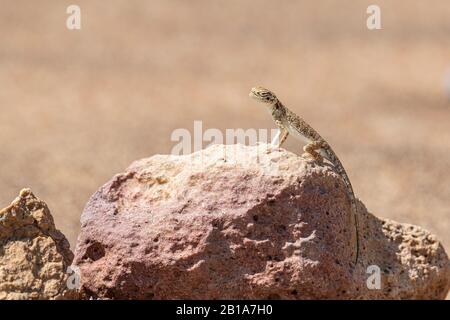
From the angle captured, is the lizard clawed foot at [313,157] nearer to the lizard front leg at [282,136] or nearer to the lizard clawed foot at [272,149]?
the lizard clawed foot at [272,149]

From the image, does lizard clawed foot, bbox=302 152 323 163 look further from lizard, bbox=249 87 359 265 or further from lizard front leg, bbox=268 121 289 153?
lizard front leg, bbox=268 121 289 153

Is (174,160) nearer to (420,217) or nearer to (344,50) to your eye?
(420,217)

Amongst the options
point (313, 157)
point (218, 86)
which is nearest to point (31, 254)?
point (313, 157)

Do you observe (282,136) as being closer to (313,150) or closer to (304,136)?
(304,136)

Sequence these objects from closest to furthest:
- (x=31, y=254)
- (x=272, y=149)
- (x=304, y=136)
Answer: (x=31, y=254) → (x=272, y=149) → (x=304, y=136)

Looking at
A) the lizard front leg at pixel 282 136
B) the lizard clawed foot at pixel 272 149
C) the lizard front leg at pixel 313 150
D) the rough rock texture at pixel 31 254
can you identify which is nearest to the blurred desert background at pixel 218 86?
the lizard front leg at pixel 282 136

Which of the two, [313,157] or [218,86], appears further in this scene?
[218,86]

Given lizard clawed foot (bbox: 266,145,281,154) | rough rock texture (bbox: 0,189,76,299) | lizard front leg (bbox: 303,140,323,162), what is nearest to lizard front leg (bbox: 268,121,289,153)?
lizard front leg (bbox: 303,140,323,162)
